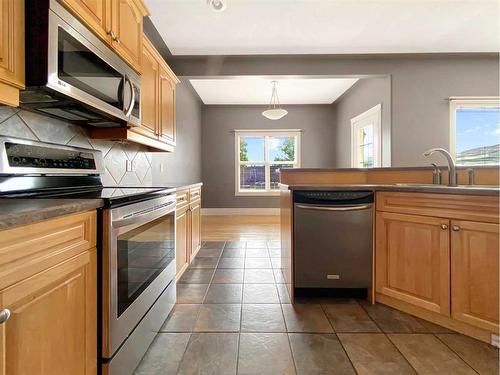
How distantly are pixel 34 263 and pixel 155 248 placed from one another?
36.8 inches

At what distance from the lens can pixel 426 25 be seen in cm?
306

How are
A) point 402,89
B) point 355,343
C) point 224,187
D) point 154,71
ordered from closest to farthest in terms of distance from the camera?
point 355,343
point 154,71
point 402,89
point 224,187

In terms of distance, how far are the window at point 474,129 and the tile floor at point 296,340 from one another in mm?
3183

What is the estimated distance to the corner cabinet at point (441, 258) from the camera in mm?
1596

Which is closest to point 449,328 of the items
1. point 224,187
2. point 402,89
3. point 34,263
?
point 34,263

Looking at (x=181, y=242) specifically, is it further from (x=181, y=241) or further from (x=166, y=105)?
(x=166, y=105)

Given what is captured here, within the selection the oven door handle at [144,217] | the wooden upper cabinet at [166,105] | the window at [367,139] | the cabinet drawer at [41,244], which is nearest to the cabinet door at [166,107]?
the wooden upper cabinet at [166,105]

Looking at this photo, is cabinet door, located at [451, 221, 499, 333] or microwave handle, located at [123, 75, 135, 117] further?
microwave handle, located at [123, 75, 135, 117]

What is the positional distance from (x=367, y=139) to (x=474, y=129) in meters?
1.56

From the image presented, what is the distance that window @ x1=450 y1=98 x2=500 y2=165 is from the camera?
3975mm

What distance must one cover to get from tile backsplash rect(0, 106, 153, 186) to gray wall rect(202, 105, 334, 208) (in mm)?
3890

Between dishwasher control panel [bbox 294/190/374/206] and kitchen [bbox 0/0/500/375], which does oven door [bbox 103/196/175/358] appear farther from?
dishwasher control panel [bbox 294/190/374/206]

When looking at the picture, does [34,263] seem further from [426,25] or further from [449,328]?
[426,25]

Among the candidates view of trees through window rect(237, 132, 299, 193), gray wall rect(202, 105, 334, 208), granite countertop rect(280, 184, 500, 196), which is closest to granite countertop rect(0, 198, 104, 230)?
granite countertop rect(280, 184, 500, 196)
